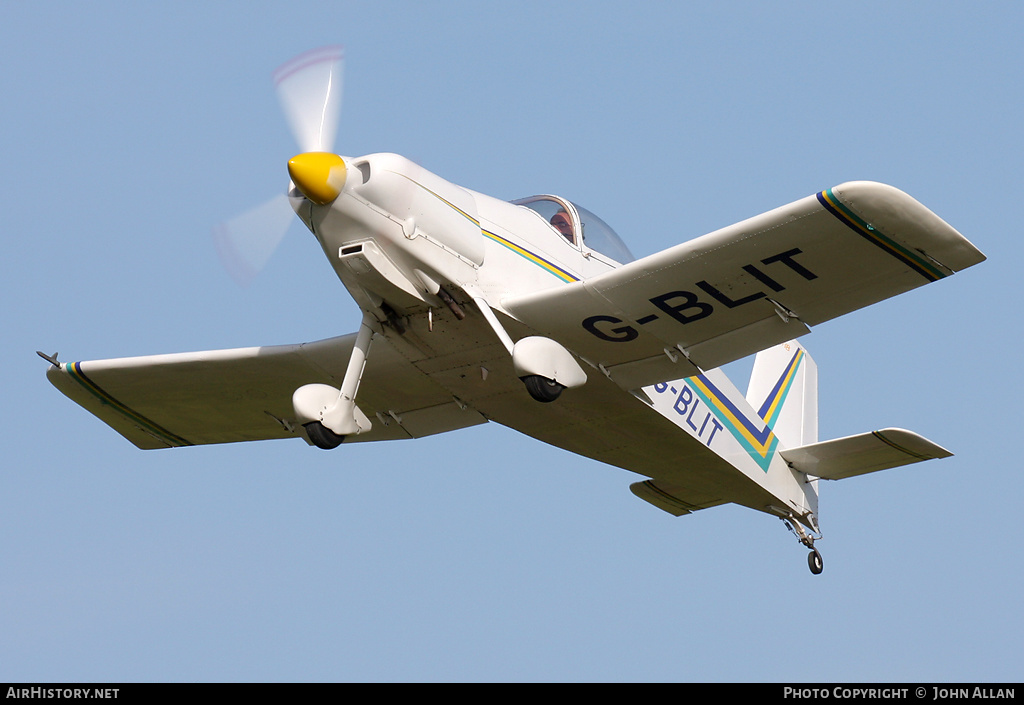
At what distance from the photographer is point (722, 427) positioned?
44.7 ft

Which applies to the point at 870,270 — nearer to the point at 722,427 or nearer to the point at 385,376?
the point at 722,427

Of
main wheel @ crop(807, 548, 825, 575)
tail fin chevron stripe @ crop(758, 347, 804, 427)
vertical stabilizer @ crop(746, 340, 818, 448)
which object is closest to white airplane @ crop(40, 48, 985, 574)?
main wheel @ crop(807, 548, 825, 575)

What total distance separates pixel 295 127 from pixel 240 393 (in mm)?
3540

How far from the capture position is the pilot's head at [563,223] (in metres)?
12.1

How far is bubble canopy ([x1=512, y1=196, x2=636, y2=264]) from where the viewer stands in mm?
12109

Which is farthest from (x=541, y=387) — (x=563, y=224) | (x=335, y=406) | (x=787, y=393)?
(x=787, y=393)

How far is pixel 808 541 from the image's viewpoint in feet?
48.9

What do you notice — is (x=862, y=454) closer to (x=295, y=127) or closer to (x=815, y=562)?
(x=815, y=562)

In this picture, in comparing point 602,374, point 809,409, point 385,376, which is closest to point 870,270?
point 602,374

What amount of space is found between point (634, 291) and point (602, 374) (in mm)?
1131

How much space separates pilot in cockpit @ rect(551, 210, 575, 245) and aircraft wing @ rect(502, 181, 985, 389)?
3.74ft

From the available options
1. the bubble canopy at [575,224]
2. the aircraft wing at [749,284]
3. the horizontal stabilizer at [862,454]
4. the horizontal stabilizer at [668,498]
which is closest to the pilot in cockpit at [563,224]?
the bubble canopy at [575,224]

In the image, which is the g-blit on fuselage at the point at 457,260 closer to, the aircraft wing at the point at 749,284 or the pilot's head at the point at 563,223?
the pilot's head at the point at 563,223
